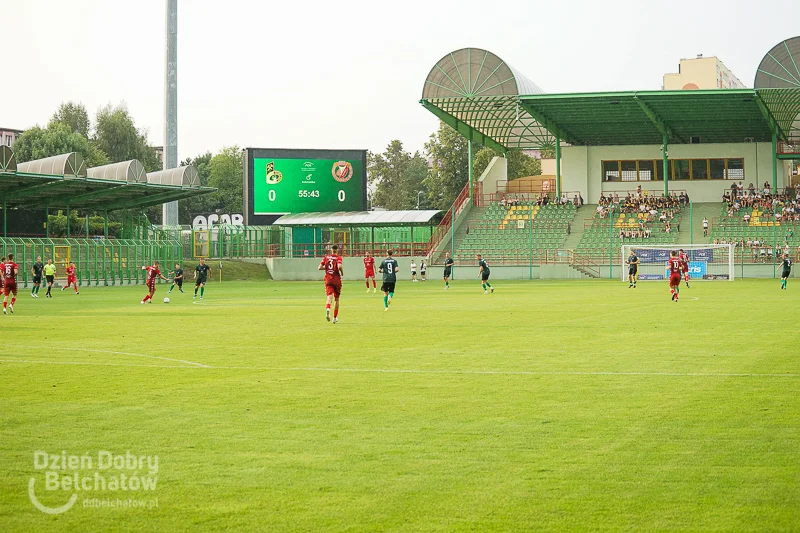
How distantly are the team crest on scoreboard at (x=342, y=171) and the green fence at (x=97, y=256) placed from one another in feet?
47.2

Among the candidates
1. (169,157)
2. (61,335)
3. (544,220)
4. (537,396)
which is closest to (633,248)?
(544,220)

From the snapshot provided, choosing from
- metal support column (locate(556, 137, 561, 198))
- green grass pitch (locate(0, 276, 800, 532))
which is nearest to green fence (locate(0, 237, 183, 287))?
metal support column (locate(556, 137, 561, 198))

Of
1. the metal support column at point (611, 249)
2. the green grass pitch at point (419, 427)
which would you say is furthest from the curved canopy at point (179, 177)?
the green grass pitch at point (419, 427)

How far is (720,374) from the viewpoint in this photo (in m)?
12.4

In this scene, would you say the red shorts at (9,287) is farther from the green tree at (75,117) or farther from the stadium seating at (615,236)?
the green tree at (75,117)

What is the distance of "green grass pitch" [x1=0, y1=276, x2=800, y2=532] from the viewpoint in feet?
20.6

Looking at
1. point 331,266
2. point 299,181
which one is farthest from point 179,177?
point 331,266

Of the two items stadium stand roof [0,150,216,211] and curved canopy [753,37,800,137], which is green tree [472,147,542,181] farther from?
stadium stand roof [0,150,216,211]

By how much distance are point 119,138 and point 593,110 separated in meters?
59.7

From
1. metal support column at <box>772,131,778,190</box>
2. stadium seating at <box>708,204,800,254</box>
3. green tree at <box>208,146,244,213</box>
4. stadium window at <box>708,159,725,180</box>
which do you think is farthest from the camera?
green tree at <box>208,146,244,213</box>

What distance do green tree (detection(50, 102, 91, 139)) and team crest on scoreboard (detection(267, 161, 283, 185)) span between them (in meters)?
45.4

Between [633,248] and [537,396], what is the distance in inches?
1913

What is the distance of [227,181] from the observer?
11588 centimetres

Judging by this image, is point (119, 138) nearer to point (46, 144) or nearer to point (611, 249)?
point (46, 144)
